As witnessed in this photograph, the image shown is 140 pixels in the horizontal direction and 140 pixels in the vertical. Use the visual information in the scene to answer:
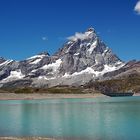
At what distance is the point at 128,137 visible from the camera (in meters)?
56.4

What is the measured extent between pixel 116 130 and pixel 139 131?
3.65 metres

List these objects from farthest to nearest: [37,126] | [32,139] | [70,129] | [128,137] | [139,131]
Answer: [37,126] < [70,129] < [139,131] < [128,137] < [32,139]

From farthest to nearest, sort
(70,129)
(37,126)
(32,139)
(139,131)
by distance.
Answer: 1. (37,126)
2. (70,129)
3. (139,131)
4. (32,139)

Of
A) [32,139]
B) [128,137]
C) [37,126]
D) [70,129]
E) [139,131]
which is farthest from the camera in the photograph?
[37,126]

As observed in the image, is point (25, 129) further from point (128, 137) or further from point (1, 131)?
point (128, 137)

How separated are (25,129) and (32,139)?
55.1 ft

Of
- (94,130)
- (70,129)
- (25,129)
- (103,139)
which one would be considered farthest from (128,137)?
(25,129)

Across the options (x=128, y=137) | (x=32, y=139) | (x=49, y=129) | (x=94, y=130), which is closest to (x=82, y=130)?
(x=94, y=130)

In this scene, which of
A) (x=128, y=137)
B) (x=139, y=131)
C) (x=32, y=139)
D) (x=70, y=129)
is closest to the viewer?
(x=32, y=139)

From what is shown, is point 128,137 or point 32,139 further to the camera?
point 128,137

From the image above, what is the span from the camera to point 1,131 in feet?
216

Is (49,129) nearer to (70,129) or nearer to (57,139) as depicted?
(70,129)

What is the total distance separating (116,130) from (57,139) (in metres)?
13.5

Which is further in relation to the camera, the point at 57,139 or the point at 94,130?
the point at 94,130
